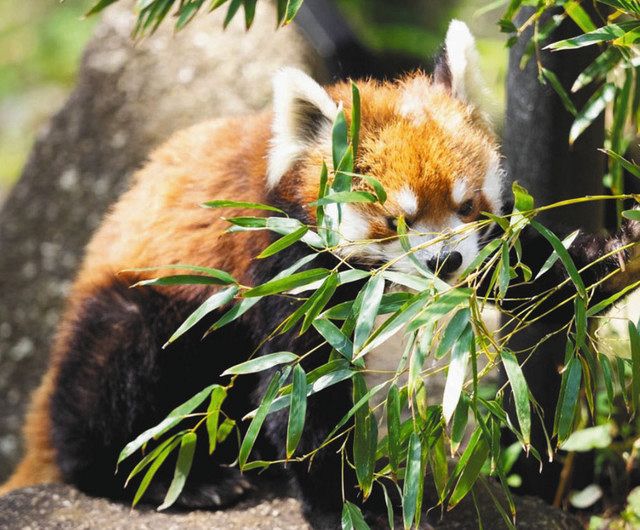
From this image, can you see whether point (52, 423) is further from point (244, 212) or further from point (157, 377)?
point (244, 212)

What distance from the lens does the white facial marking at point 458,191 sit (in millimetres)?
2342

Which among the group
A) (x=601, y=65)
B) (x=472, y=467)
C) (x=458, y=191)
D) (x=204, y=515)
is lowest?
(x=204, y=515)

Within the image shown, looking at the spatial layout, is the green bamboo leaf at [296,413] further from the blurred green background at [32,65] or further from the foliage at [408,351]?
the blurred green background at [32,65]

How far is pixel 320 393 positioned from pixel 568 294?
0.70 metres

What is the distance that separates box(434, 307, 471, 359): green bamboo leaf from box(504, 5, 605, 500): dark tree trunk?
94 cm

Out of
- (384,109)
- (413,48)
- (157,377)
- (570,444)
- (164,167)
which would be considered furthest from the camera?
(413,48)

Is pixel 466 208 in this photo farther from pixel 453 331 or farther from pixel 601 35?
pixel 453 331

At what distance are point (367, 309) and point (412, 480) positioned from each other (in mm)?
327

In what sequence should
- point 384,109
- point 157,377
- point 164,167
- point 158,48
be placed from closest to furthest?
point 384,109 < point 157,377 < point 164,167 < point 158,48

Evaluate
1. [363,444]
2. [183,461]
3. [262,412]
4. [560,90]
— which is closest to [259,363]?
[262,412]

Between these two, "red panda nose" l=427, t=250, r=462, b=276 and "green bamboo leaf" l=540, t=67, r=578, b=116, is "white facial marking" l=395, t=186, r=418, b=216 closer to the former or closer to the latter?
"red panda nose" l=427, t=250, r=462, b=276

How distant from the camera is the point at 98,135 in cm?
450

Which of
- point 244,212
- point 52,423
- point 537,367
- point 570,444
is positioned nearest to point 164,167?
point 244,212

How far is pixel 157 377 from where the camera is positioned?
279 centimetres
